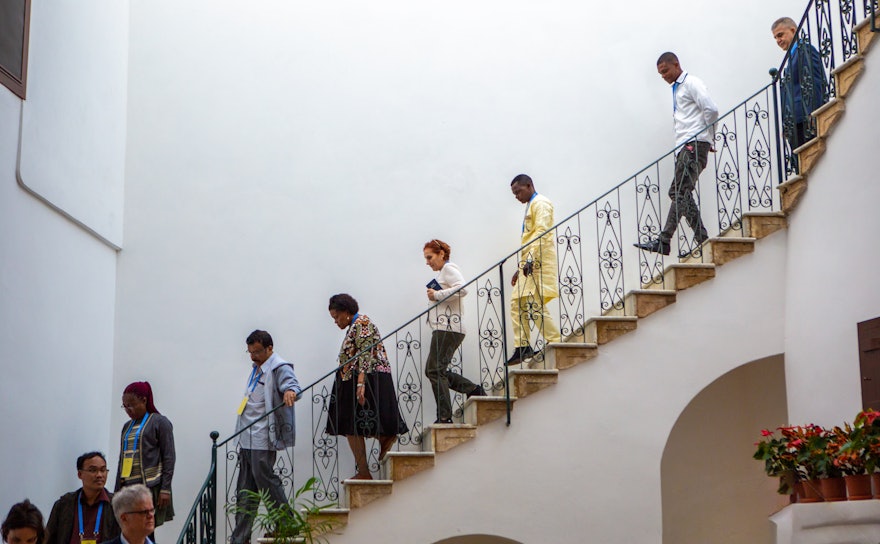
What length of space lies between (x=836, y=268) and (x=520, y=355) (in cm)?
232

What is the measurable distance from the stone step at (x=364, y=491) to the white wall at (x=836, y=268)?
3025 millimetres

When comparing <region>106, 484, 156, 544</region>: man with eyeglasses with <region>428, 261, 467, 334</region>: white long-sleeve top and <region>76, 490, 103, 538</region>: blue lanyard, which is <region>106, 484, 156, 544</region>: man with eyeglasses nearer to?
<region>76, 490, 103, 538</region>: blue lanyard

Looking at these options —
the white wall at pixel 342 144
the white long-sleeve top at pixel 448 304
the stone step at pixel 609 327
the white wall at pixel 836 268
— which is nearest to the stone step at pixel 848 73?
the white wall at pixel 836 268

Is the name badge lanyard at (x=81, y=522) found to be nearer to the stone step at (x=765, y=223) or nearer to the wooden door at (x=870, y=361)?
the wooden door at (x=870, y=361)

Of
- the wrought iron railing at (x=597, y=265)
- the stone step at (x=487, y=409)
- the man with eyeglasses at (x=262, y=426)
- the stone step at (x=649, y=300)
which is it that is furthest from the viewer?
the wrought iron railing at (x=597, y=265)

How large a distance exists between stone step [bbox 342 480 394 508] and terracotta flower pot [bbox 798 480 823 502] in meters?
2.77

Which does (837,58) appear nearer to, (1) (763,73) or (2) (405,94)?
(1) (763,73)

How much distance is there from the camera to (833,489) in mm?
5922

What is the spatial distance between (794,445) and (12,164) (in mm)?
5234

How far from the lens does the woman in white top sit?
26.2 feet

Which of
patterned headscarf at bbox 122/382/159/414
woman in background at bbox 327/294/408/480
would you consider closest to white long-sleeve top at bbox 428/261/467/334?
woman in background at bbox 327/294/408/480

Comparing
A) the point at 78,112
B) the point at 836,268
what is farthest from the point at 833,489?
the point at 78,112

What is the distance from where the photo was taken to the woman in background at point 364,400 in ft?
25.3

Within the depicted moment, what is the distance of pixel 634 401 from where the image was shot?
310 inches
